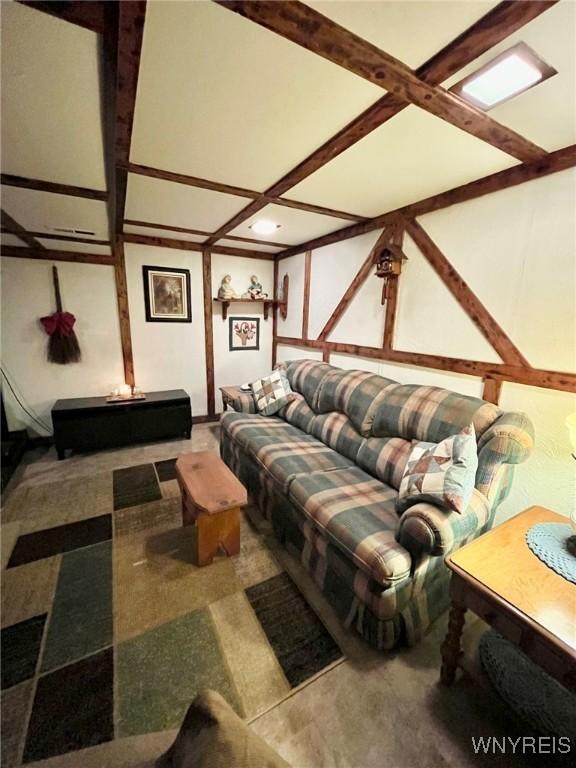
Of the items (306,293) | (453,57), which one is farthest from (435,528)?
(306,293)

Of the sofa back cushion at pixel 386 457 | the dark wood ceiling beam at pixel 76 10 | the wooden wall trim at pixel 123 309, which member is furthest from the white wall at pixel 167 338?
the dark wood ceiling beam at pixel 76 10

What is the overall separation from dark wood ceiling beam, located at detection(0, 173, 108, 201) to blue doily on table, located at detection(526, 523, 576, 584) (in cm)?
321

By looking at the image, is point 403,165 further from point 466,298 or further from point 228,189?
point 228,189

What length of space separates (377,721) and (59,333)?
13.5 ft

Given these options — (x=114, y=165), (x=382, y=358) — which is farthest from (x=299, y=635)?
(x=114, y=165)

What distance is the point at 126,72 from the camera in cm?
110

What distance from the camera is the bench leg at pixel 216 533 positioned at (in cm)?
187

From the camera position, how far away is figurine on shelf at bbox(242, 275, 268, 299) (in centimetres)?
437

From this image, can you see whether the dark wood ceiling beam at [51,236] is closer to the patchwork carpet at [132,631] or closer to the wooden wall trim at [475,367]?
the patchwork carpet at [132,631]

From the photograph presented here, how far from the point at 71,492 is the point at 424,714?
2827 mm

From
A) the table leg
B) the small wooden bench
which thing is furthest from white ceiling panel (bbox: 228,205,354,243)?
the table leg

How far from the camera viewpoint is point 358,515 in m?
1.70

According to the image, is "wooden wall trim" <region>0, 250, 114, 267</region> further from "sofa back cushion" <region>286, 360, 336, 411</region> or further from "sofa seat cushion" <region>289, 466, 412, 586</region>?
"sofa seat cushion" <region>289, 466, 412, 586</region>

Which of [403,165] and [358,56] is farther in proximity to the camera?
[403,165]
